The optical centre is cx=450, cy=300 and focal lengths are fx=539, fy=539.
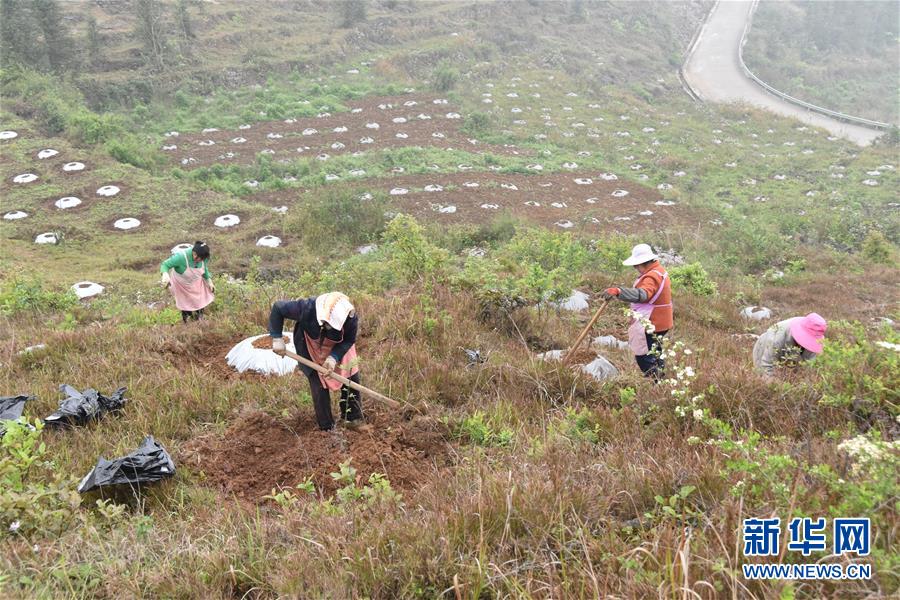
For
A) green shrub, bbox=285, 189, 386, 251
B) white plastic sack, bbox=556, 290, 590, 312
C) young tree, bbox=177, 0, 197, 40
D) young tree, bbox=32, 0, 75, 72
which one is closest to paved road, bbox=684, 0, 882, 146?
green shrub, bbox=285, 189, 386, 251

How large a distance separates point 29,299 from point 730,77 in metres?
43.6

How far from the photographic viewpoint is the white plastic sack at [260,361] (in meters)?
5.05

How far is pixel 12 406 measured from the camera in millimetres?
4172

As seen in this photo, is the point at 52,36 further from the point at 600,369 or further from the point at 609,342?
the point at 600,369

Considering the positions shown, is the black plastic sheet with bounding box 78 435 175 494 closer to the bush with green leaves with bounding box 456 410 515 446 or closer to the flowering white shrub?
the bush with green leaves with bounding box 456 410 515 446

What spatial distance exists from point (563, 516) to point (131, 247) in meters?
13.6

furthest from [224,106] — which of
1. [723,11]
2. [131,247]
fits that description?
[723,11]

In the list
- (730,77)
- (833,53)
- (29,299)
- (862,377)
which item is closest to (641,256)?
(862,377)

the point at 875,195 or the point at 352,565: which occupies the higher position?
the point at 352,565

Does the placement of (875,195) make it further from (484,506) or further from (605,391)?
(484,506)

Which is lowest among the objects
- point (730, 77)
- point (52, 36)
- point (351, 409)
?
point (730, 77)

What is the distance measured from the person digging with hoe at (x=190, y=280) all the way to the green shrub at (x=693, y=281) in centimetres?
755

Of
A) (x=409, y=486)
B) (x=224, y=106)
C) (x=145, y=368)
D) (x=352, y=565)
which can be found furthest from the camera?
(x=224, y=106)

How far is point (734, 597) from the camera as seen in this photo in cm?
178
